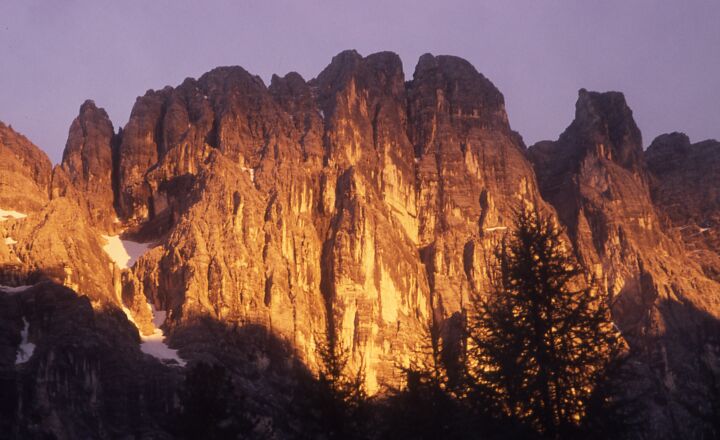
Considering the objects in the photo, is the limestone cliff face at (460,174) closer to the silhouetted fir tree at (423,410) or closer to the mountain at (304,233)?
the mountain at (304,233)

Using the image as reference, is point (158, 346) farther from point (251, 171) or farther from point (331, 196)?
point (251, 171)

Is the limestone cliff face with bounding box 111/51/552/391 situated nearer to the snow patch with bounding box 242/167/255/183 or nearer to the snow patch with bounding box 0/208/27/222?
the snow patch with bounding box 242/167/255/183

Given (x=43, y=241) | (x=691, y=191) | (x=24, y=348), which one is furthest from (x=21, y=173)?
(x=691, y=191)

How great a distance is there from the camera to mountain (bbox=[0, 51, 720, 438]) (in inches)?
3317

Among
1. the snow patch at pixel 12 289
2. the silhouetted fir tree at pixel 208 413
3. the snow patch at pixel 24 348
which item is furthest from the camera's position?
the snow patch at pixel 12 289

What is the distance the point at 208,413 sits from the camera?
40906 millimetres

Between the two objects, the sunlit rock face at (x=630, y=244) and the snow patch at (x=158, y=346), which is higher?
the sunlit rock face at (x=630, y=244)

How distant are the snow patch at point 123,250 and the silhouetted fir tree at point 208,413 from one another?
7420 cm

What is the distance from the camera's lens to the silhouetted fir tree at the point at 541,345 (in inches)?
968

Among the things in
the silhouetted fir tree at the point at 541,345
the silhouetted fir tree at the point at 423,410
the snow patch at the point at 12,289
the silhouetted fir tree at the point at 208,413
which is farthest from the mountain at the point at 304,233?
the silhouetted fir tree at the point at 541,345

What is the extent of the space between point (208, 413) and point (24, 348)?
45.7 metres

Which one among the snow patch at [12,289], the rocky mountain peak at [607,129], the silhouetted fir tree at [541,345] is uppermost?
the rocky mountain peak at [607,129]

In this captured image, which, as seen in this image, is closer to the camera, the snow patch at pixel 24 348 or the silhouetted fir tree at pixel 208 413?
the silhouetted fir tree at pixel 208 413

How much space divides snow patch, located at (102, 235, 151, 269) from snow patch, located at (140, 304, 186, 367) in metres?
18.3
